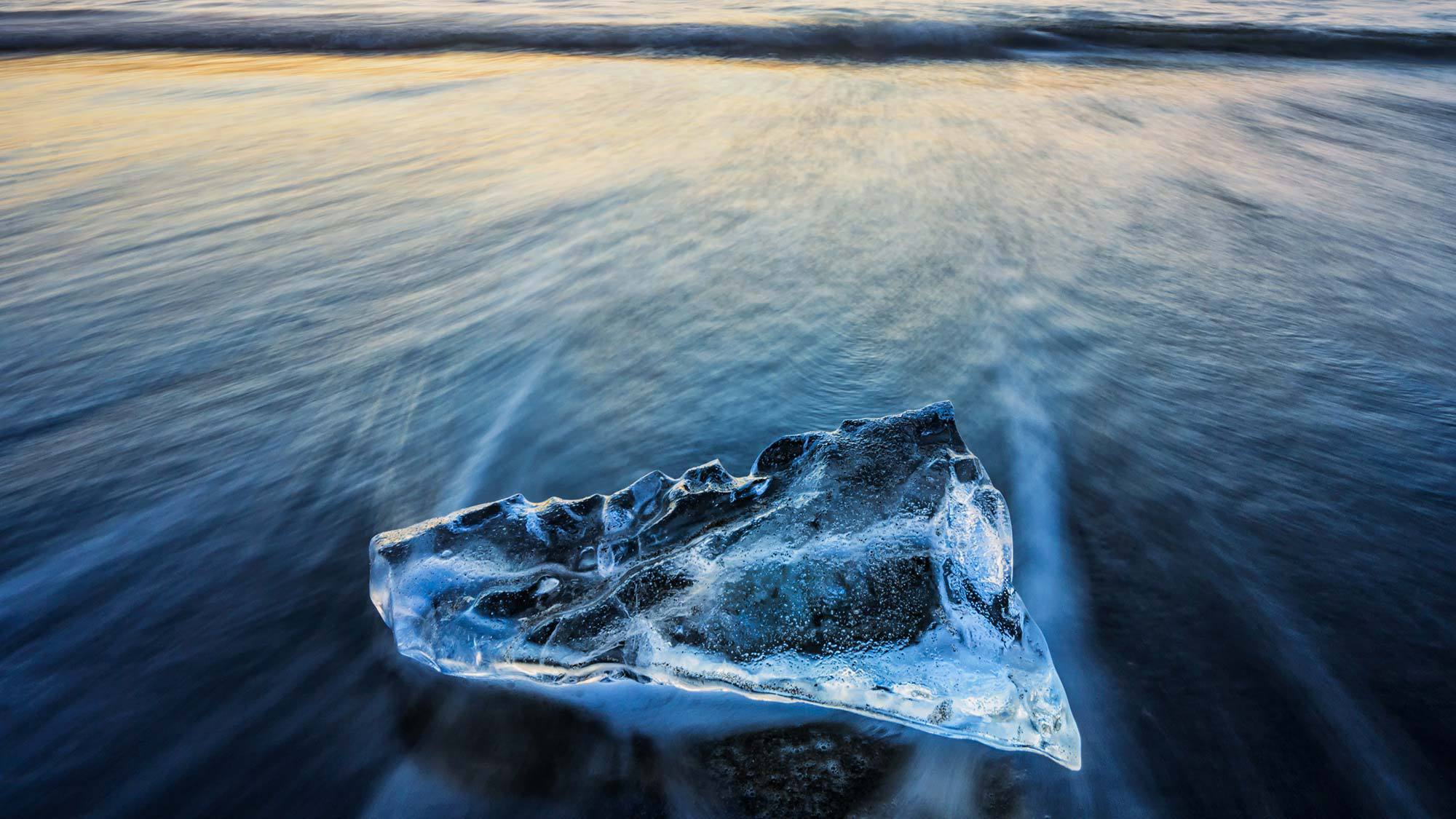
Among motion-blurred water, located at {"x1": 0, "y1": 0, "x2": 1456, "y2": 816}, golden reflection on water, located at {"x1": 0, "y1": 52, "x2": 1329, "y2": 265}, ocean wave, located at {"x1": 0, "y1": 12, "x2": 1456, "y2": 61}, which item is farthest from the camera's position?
ocean wave, located at {"x1": 0, "y1": 12, "x2": 1456, "y2": 61}

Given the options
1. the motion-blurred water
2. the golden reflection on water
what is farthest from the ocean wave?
the motion-blurred water

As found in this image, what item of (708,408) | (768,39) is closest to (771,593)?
(708,408)

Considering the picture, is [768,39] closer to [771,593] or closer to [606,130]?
[606,130]

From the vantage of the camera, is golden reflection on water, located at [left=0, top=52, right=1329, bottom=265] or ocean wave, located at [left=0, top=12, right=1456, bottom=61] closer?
golden reflection on water, located at [left=0, top=52, right=1329, bottom=265]

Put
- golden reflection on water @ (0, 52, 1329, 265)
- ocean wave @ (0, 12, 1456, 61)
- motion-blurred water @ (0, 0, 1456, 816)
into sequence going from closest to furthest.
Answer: motion-blurred water @ (0, 0, 1456, 816) → golden reflection on water @ (0, 52, 1329, 265) → ocean wave @ (0, 12, 1456, 61)

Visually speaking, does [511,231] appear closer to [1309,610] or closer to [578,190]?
[578,190]

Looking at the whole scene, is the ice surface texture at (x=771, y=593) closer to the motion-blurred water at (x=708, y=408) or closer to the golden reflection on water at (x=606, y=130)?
the motion-blurred water at (x=708, y=408)

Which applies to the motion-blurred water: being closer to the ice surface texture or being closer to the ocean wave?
the ice surface texture
